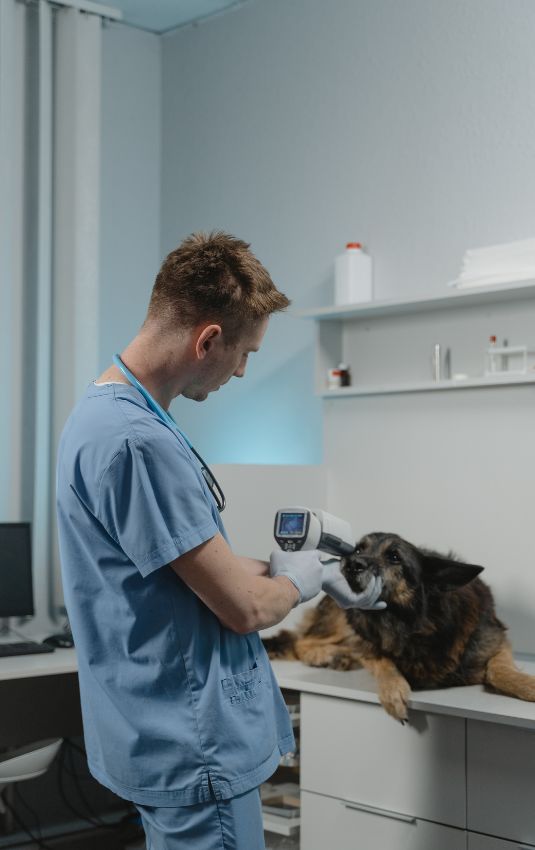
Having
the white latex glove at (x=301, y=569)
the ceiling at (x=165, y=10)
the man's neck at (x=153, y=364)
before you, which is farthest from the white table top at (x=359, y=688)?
the ceiling at (x=165, y=10)

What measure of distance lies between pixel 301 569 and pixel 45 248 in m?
2.30

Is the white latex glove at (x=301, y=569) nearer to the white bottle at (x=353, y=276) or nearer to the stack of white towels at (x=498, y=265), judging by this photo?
the stack of white towels at (x=498, y=265)

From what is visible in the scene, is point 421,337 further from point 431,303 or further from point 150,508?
point 150,508

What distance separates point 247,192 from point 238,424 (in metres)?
0.94

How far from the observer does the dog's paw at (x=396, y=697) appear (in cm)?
235

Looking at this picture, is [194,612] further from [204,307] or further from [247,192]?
[247,192]

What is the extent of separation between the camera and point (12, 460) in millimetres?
3494

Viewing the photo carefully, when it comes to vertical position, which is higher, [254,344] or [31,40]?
[31,40]

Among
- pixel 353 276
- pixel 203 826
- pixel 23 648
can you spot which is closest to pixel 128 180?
pixel 353 276

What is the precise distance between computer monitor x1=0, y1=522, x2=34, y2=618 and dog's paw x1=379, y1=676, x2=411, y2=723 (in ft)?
4.67

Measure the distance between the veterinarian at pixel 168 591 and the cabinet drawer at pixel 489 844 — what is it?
949mm

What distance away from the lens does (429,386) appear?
10.1 feet

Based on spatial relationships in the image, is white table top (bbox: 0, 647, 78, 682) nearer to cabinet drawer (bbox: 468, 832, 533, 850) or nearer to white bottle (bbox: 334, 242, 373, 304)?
cabinet drawer (bbox: 468, 832, 533, 850)

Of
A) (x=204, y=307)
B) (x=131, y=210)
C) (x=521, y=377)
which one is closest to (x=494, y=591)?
(x=521, y=377)
